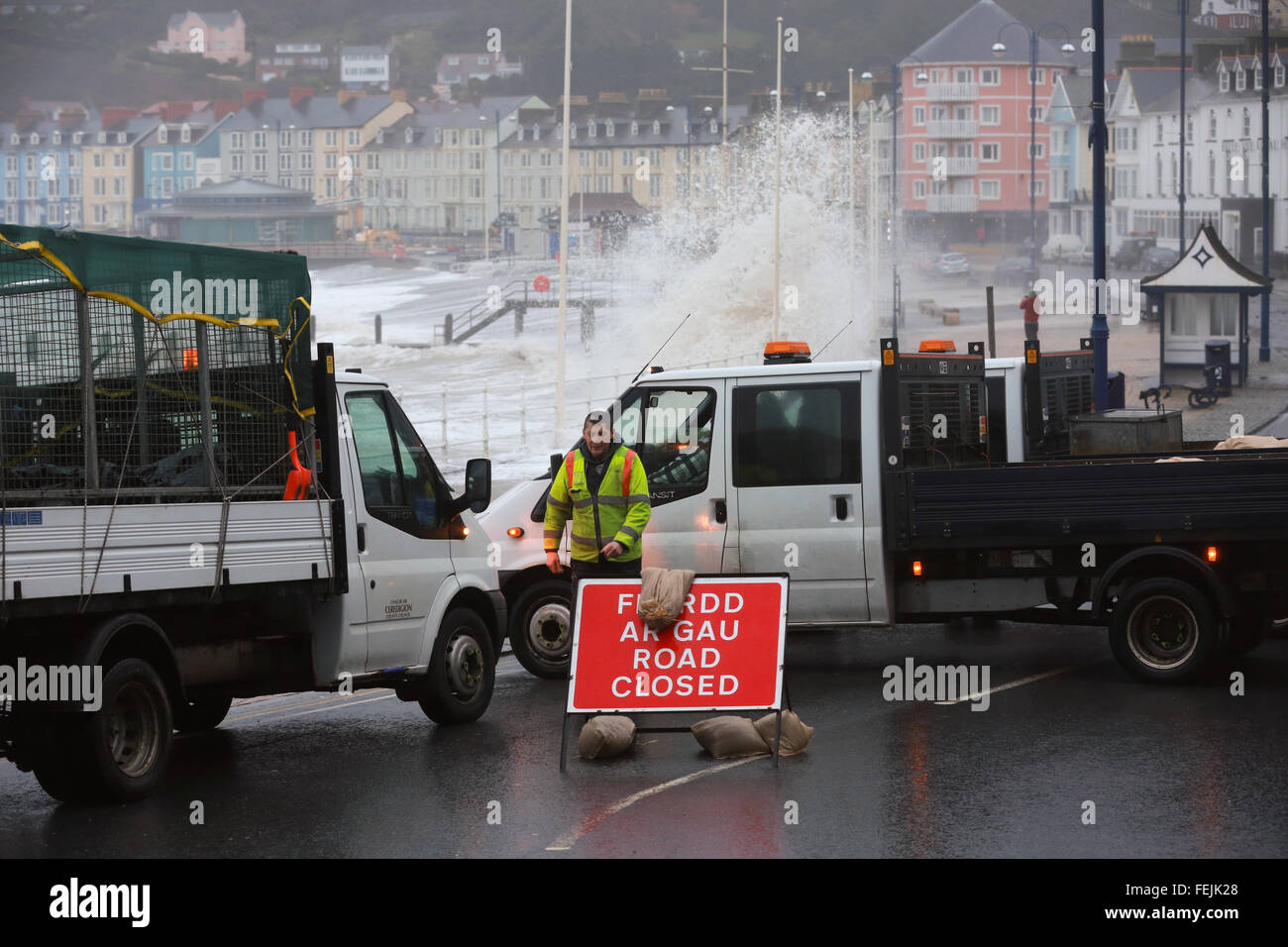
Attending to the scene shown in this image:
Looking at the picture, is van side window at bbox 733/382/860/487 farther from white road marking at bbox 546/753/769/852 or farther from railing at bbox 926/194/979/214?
railing at bbox 926/194/979/214

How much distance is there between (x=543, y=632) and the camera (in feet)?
42.3

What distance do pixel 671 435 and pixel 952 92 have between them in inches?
5807

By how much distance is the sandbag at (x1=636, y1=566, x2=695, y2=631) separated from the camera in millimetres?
9672

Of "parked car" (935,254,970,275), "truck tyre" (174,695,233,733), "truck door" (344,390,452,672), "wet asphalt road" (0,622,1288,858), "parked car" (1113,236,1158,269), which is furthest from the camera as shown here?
"parked car" (935,254,970,275)

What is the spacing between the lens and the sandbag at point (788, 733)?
9.55 metres

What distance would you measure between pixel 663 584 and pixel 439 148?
192m

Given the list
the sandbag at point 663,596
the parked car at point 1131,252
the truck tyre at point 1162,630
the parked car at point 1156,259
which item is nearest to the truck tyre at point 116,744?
the sandbag at point 663,596

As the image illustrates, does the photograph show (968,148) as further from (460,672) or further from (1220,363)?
(460,672)

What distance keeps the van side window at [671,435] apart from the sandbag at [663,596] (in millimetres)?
2832

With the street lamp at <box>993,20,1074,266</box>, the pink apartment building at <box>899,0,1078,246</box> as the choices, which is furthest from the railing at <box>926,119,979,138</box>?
the street lamp at <box>993,20,1074,266</box>

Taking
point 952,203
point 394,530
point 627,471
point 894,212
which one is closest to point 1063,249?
point 894,212

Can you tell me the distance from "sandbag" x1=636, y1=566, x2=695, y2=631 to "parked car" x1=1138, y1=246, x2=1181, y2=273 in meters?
97.1

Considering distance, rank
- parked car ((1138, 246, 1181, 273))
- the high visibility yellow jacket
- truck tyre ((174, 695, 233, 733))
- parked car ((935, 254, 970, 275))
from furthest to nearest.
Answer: parked car ((935, 254, 970, 275))
parked car ((1138, 246, 1181, 273))
the high visibility yellow jacket
truck tyre ((174, 695, 233, 733))

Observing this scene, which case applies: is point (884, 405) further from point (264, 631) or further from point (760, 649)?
point (264, 631)
